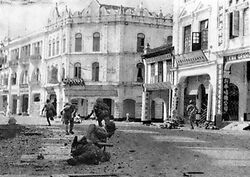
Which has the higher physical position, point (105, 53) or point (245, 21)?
point (105, 53)

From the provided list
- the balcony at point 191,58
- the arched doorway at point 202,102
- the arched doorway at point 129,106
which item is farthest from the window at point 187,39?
the arched doorway at point 129,106

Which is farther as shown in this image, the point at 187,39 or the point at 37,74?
the point at 37,74

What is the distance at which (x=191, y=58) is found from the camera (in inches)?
1223

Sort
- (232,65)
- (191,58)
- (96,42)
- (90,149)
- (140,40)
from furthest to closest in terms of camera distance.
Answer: (96,42), (140,40), (191,58), (232,65), (90,149)

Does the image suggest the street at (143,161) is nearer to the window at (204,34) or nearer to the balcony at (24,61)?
the window at (204,34)

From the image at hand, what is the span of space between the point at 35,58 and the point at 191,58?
105 ft

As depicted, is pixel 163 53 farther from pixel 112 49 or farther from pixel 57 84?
pixel 57 84

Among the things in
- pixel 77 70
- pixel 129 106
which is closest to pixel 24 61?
pixel 77 70

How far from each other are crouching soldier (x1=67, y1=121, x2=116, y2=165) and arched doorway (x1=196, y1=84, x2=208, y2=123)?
20.3 metres

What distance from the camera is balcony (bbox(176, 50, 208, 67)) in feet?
97.3

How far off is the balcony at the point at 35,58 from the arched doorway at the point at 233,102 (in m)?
34.6

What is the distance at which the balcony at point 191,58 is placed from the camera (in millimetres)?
29647

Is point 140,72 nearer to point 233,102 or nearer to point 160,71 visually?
point 160,71

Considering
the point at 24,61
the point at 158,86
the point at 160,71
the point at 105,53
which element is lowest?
the point at 158,86
